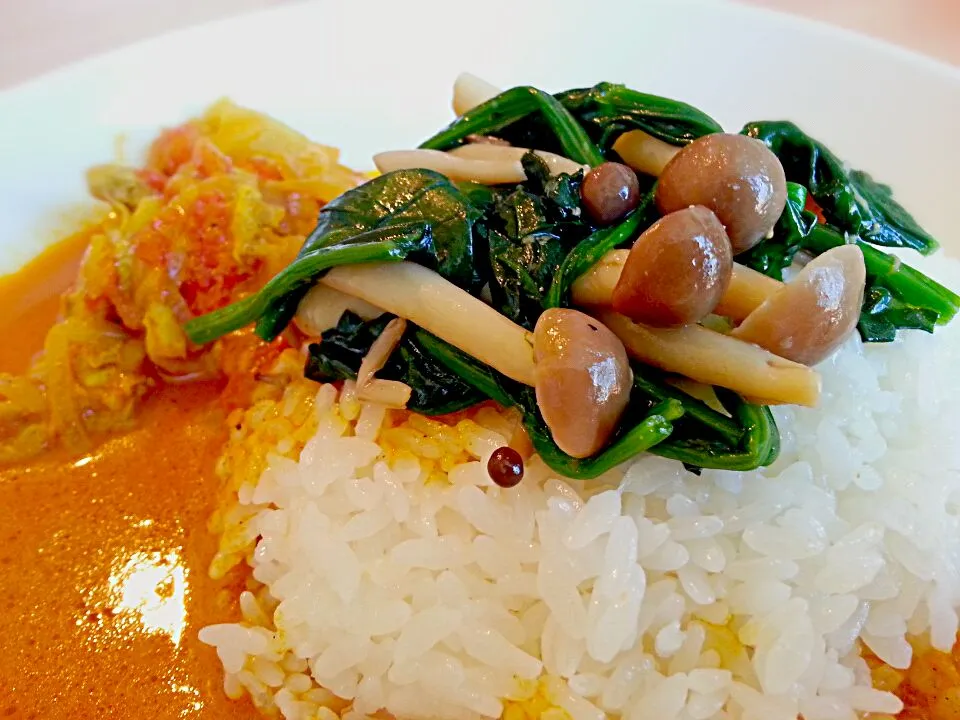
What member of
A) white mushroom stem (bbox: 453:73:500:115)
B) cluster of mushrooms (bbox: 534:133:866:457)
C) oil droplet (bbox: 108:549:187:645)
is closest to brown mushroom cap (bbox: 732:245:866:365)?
cluster of mushrooms (bbox: 534:133:866:457)

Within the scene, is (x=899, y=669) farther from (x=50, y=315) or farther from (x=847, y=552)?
(x=50, y=315)

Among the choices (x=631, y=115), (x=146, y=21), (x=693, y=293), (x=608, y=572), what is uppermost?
(x=631, y=115)

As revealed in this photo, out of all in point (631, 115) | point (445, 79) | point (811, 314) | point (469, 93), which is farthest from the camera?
point (445, 79)

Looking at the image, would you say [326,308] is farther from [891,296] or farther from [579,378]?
[891,296]

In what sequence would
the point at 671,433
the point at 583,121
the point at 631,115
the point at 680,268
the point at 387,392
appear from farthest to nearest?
the point at 583,121
the point at 631,115
the point at 387,392
the point at 671,433
the point at 680,268

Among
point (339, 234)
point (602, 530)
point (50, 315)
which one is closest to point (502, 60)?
point (339, 234)

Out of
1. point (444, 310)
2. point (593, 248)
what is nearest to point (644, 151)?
point (593, 248)

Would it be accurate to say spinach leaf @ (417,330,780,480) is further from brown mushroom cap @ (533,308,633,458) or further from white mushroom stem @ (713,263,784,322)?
white mushroom stem @ (713,263,784,322)
